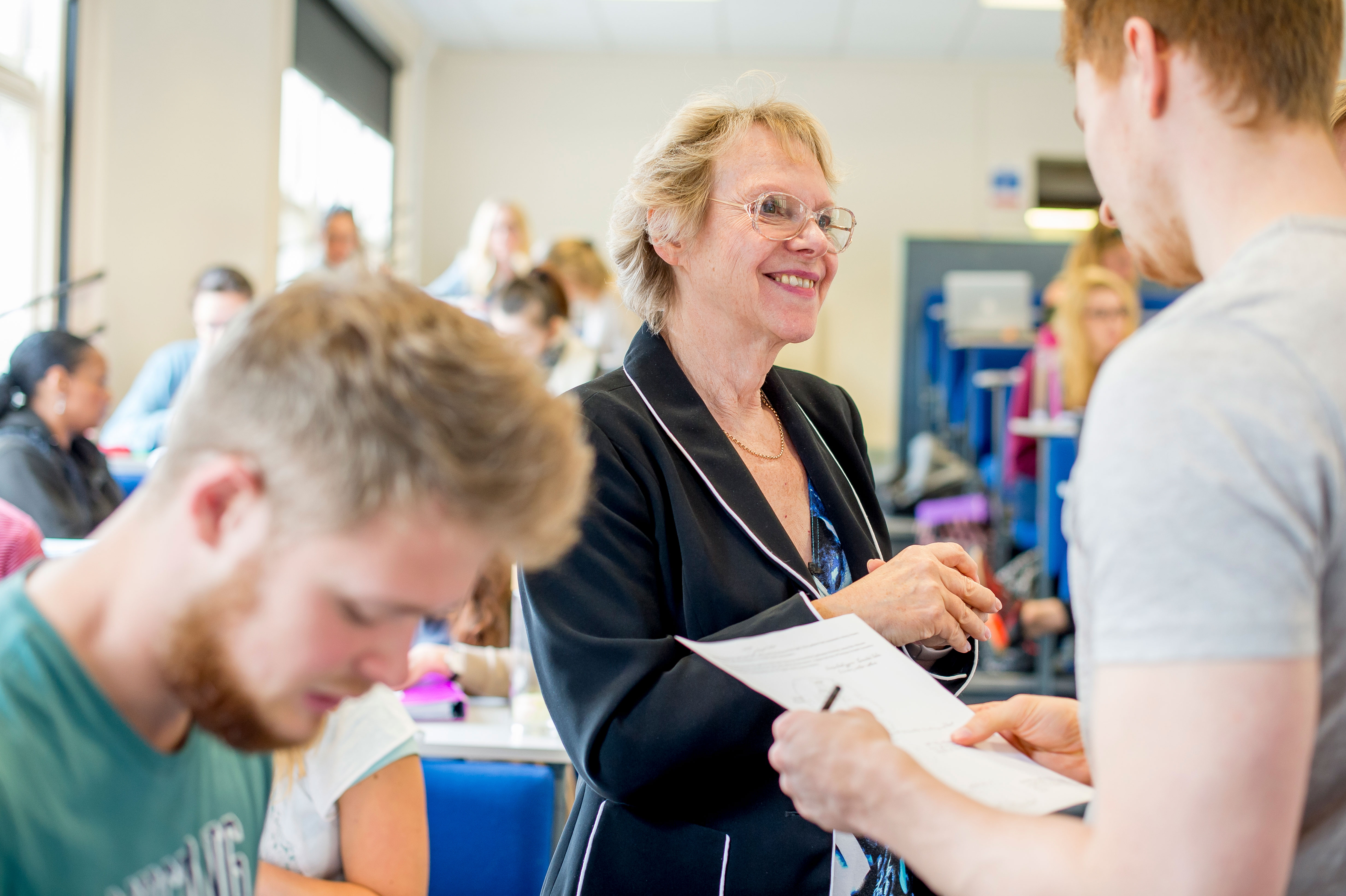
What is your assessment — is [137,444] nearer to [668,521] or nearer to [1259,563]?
[668,521]

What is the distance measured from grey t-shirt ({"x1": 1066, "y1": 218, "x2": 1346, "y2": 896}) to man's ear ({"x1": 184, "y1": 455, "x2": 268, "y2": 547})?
0.50m

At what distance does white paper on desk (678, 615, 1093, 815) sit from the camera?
35.1 inches

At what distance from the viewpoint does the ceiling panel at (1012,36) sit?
773cm

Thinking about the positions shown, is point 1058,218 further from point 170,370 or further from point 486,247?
point 170,370

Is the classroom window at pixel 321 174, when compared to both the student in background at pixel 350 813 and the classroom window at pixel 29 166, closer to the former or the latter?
the classroom window at pixel 29 166

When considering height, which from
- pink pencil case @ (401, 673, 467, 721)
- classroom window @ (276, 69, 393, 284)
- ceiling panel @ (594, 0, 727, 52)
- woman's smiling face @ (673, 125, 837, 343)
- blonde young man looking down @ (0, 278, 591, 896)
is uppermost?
ceiling panel @ (594, 0, 727, 52)

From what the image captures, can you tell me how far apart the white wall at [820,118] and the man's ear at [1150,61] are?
8.33m

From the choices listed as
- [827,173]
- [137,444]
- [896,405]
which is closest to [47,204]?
[137,444]

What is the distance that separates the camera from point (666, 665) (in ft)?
3.90

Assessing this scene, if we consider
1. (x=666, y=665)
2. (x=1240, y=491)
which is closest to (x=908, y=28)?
(x=666, y=665)

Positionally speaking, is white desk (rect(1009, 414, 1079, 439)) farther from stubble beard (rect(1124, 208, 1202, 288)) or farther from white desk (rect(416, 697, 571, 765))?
stubble beard (rect(1124, 208, 1202, 288))

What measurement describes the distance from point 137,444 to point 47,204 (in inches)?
50.7

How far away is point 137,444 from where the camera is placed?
4.55 metres

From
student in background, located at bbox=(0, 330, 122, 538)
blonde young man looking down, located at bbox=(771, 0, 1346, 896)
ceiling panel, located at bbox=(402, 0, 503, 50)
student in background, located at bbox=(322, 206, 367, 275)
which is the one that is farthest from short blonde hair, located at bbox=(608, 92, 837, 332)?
ceiling panel, located at bbox=(402, 0, 503, 50)
